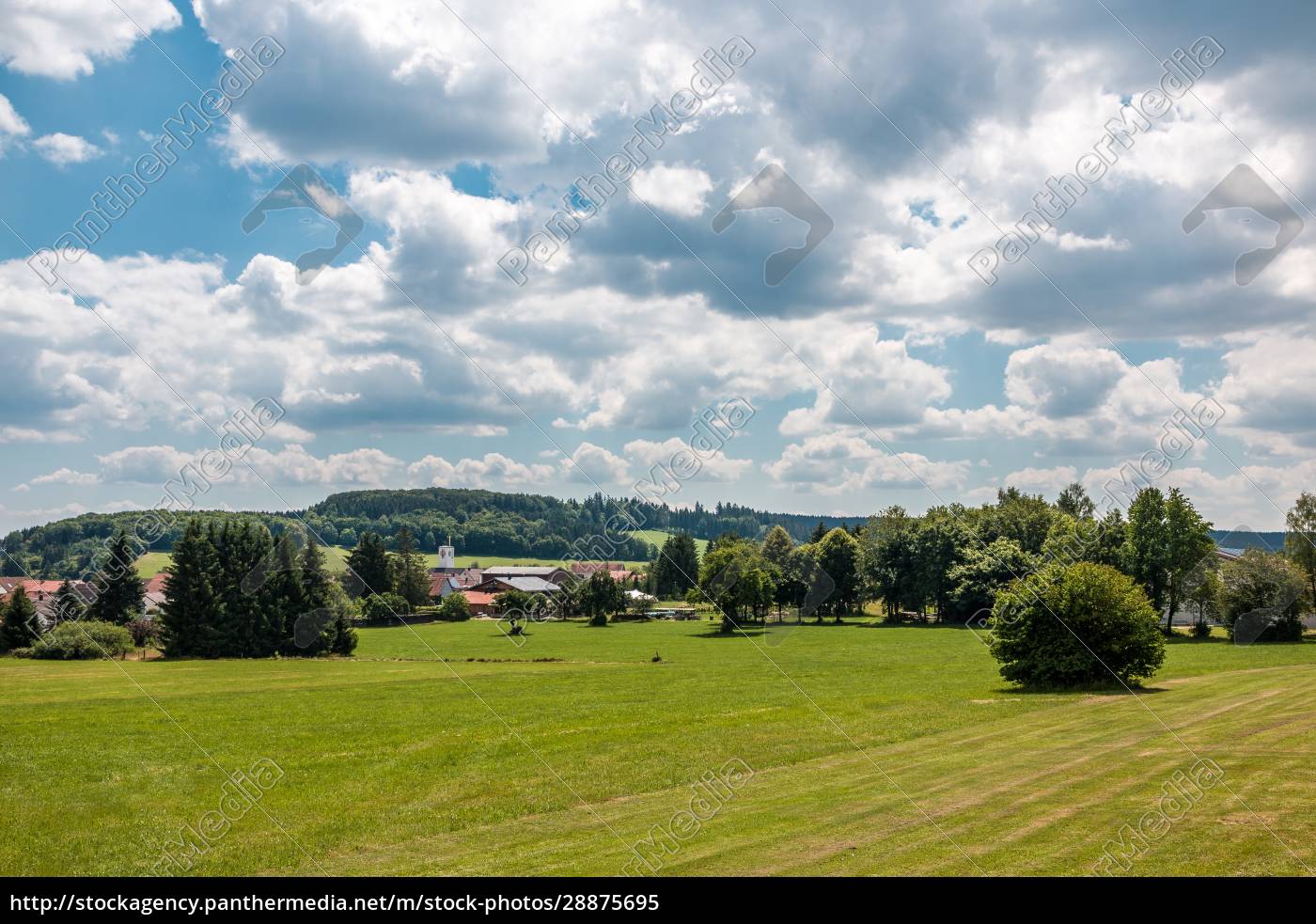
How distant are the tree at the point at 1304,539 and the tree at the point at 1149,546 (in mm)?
10967

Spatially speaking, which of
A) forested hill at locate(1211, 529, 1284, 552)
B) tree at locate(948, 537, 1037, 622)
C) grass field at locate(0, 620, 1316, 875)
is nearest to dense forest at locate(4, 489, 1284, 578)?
forested hill at locate(1211, 529, 1284, 552)

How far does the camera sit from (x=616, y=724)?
27391 mm

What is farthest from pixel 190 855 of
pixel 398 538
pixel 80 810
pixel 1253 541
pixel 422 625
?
pixel 398 538

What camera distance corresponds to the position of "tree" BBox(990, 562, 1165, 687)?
106 ft

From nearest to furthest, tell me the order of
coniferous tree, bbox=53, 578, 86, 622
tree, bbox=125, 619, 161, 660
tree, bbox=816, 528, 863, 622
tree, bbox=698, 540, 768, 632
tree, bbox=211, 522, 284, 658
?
tree, bbox=211, 522, 284, 658, tree, bbox=125, 619, 161, 660, coniferous tree, bbox=53, 578, 86, 622, tree, bbox=698, 540, 768, 632, tree, bbox=816, 528, 863, 622

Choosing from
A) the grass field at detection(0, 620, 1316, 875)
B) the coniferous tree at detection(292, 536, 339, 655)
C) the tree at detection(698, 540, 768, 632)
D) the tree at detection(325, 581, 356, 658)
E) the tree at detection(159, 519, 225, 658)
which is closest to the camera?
the grass field at detection(0, 620, 1316, 875)

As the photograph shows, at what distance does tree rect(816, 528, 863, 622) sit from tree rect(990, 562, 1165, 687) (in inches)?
2796

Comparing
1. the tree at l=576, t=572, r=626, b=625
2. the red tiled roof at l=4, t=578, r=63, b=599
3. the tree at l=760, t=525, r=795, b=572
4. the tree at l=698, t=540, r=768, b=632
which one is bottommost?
the red tiled roof at l=4, t=578, r=63, b=599

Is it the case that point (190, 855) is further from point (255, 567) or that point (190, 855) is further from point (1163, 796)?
point (255, 567)

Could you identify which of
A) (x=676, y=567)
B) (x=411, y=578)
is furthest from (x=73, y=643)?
(x=676, y=567)

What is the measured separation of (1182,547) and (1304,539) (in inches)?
584

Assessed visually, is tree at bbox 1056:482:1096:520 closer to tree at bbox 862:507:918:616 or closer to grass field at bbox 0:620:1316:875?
tree at bbox 862:507:918:616

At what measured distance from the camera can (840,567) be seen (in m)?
108

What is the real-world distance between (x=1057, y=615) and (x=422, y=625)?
88.4 meters
